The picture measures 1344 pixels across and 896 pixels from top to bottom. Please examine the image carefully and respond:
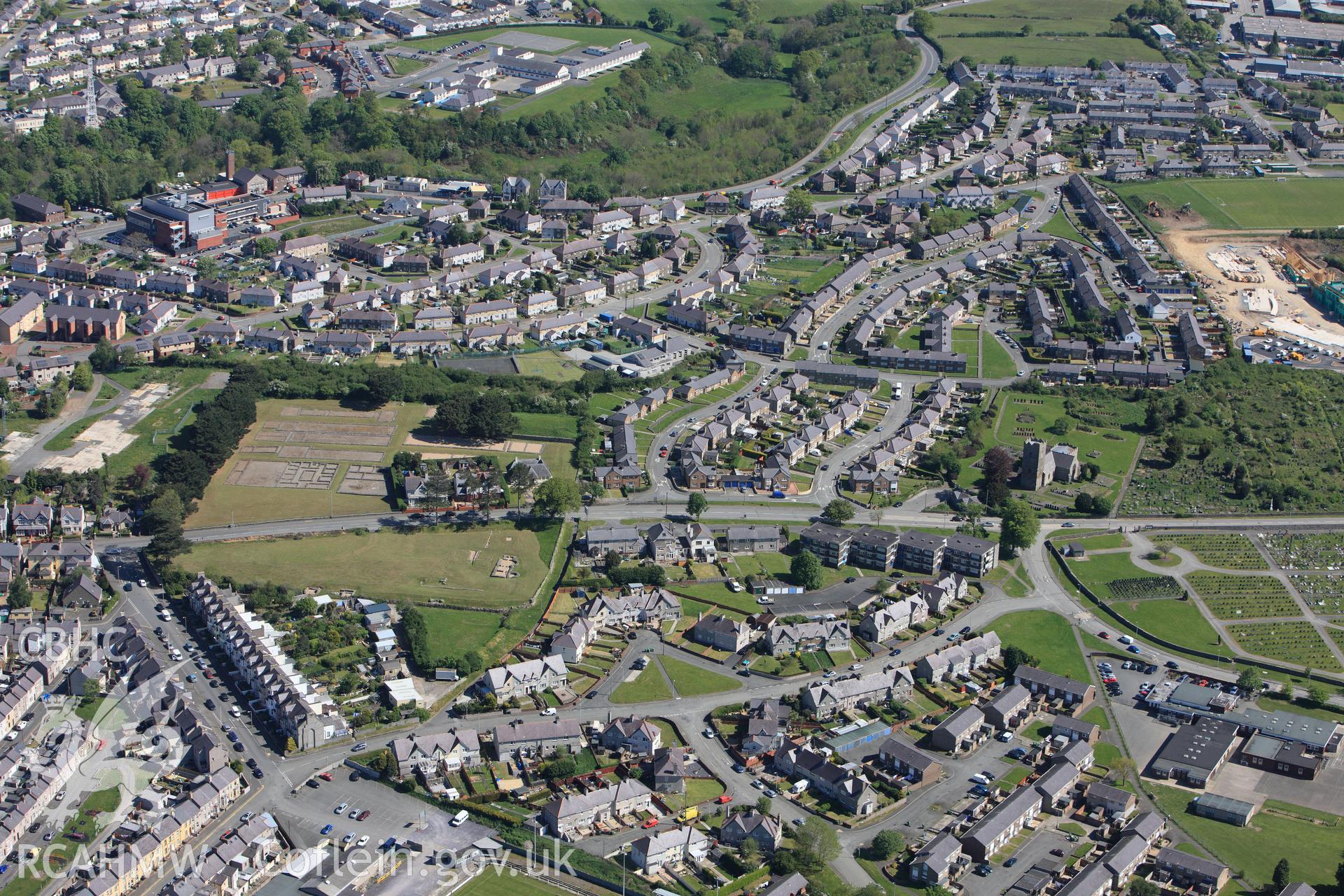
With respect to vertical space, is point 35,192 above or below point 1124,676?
above

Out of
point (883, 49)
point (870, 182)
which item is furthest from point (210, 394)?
point (883, 49)

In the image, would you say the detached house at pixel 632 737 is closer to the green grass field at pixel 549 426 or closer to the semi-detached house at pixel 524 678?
the semi-detached house at pixel 524 678

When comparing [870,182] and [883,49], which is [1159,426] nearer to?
[870,182]

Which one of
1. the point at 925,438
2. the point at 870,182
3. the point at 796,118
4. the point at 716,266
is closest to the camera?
the point at 925,438

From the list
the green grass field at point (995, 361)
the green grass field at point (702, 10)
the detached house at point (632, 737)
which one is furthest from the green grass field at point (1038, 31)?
the detached house at point (632, 737)

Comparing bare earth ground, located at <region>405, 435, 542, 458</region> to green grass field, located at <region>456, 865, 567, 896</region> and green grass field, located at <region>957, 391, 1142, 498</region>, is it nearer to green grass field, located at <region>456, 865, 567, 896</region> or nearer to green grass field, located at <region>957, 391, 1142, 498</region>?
green grass field, located at <region>957, 391, 1142, 498</region>

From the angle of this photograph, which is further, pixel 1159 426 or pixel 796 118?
pixel 796 118

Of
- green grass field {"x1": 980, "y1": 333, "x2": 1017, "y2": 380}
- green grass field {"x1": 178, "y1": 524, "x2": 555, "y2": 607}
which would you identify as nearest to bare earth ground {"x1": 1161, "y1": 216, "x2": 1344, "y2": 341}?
green grass field {"x1": 980, "y1": 333, "x2": 1017, "y2": 380}
